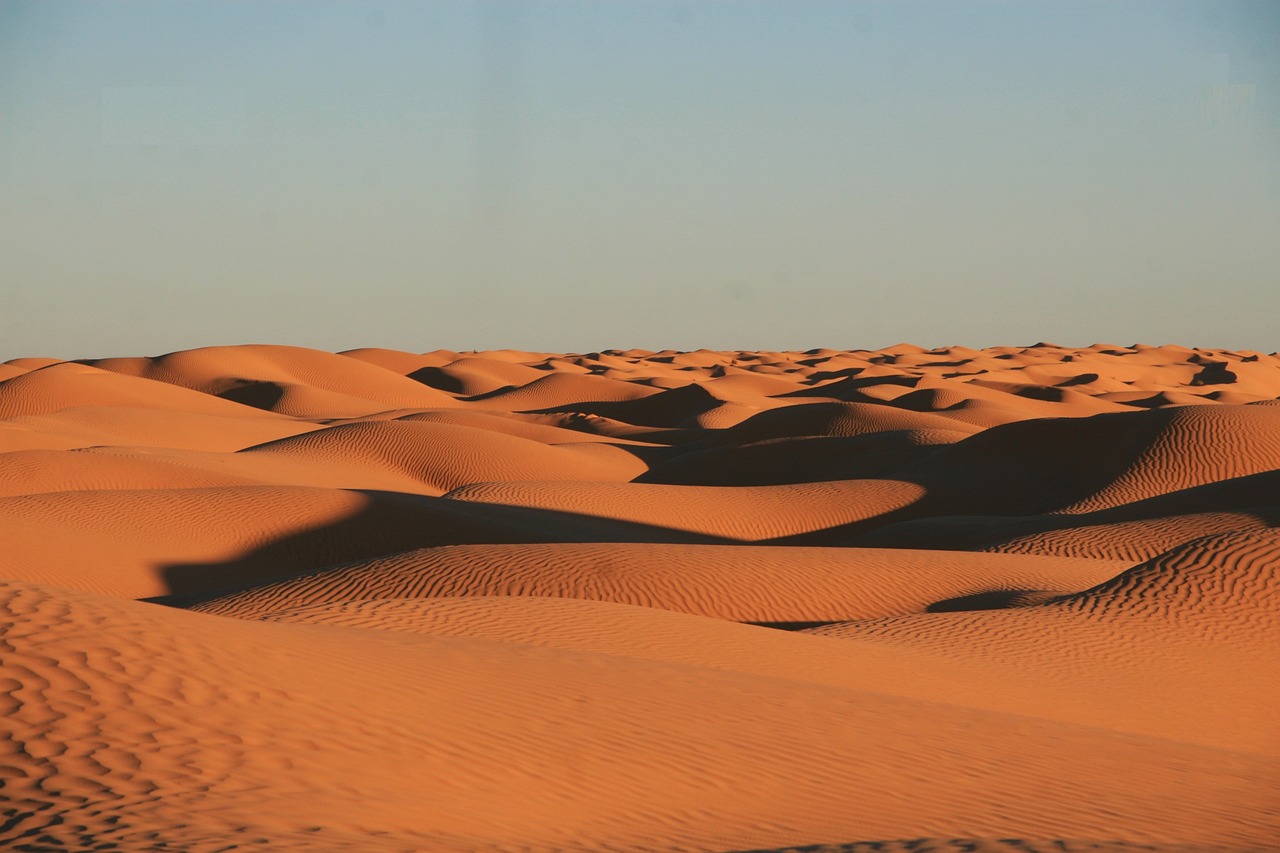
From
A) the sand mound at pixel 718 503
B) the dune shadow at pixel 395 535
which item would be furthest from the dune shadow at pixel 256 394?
the dune shadow at pixel 395 535

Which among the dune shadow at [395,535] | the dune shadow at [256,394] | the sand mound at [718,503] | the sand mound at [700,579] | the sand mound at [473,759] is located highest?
the sand mound at [473,759]

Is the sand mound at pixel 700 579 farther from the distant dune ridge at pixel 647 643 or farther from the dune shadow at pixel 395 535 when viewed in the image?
the dune shadow at pixel 395 535

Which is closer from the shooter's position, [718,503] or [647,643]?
[647,643]

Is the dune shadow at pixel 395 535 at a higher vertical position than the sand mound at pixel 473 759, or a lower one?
lower

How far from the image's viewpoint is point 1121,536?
738 inches

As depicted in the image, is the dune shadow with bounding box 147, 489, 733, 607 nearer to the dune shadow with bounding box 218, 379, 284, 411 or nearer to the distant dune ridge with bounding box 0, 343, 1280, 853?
the distant dune ridge with bounding box 0, 343, 1280, 853

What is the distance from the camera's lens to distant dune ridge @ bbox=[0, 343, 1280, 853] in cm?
523

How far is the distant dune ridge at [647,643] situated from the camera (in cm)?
523

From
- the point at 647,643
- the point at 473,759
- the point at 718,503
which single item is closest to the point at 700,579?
the point at 647,643

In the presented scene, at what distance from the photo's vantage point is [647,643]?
1070 cm

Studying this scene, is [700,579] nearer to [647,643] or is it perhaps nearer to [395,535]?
[647,643]

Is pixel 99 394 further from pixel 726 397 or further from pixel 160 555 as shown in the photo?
pixel 160 555

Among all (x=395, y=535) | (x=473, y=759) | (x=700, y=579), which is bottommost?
(x=395, y=535)

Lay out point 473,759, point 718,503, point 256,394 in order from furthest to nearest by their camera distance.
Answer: point 256,394
point 718,503
point 473,759
